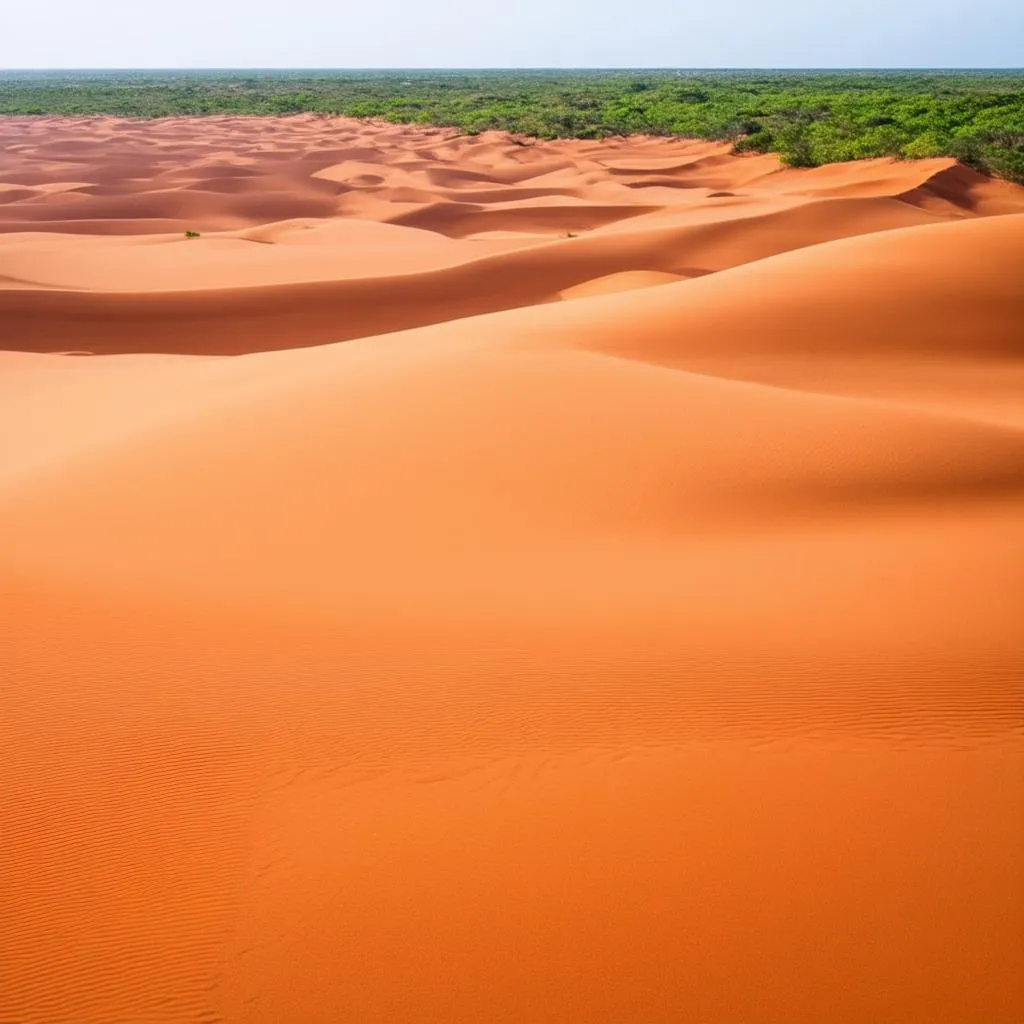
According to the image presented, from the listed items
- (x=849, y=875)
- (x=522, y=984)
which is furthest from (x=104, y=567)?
(x=849, y=875)

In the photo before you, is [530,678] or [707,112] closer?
[530,678]

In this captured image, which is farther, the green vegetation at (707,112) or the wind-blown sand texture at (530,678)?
the green vegetation at (707,112)

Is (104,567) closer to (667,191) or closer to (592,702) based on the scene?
(592,702)

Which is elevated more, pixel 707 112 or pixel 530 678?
pixel 707 112

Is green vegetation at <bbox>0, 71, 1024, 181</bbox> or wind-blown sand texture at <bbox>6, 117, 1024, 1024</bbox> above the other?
green vegetation at <bbox>0, 71, 1024, 181</bbox>

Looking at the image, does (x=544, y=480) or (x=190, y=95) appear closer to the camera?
(x=544, y=480)

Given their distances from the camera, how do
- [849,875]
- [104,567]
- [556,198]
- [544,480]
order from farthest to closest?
[556,198], [544,480], [104,567], [849,875]

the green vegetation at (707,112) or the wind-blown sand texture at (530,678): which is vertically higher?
the green vegetation at (707,112)

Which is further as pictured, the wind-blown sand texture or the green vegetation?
the green vegetation
